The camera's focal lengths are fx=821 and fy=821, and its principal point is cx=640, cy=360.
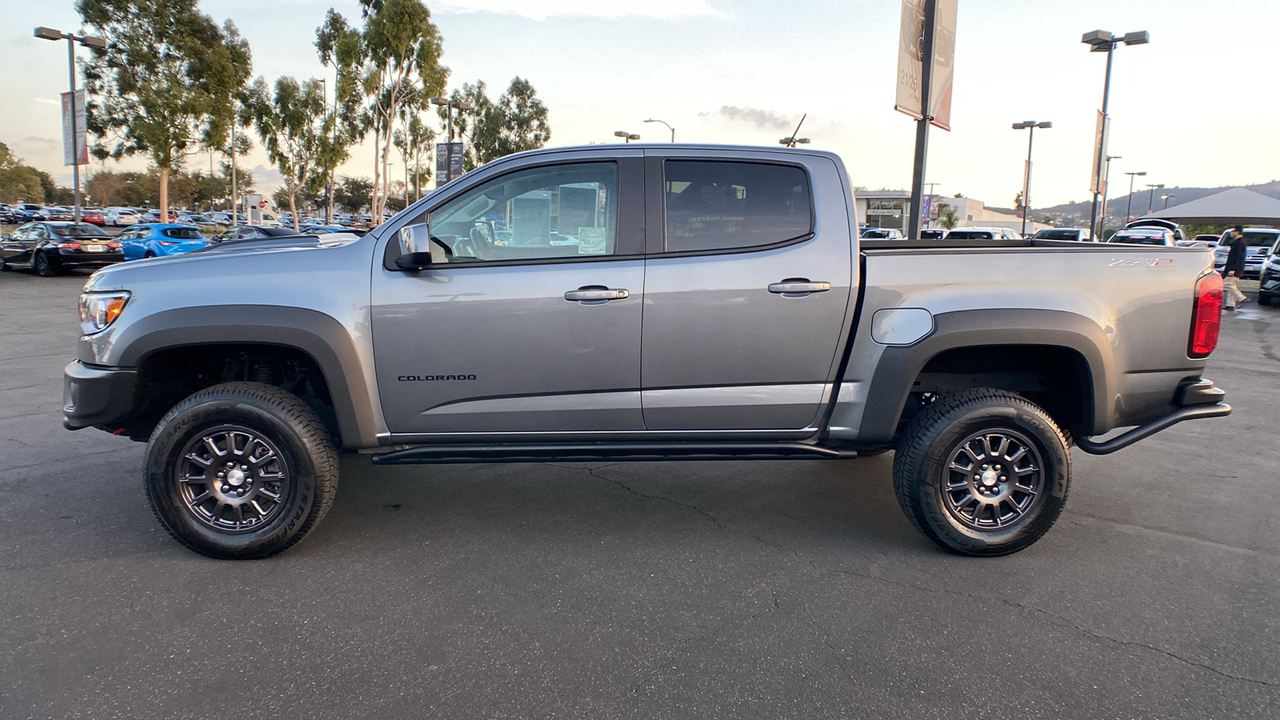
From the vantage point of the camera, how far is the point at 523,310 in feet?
12.6

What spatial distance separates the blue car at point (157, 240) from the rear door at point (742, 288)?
2235 cm

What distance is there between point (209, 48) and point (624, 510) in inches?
1329

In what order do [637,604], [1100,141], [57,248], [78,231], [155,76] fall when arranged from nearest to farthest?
[637,604], [1100,141], [57,248], [78,231], [155,76]

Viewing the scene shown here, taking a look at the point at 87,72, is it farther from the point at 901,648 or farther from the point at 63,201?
the point at 63,201

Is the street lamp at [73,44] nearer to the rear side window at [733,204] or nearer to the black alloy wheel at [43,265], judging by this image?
the black alloy wheel at [43,265]

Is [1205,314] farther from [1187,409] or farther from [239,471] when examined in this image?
[239,471]

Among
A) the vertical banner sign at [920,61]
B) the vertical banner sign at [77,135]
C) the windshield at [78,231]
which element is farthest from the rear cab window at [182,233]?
the vertical banner sign at [920,61]

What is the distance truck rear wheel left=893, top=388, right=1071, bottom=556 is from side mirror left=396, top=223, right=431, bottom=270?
248 cm

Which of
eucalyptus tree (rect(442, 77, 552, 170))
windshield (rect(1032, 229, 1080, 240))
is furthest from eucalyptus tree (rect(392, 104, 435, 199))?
windshield (rect(1032, 229, 1080, 240))

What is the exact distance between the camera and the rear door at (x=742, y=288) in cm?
388

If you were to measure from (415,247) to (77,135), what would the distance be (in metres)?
26.5

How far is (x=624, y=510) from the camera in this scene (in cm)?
468

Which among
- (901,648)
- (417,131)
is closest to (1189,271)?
(901,648)

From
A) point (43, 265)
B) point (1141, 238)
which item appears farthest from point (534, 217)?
point (1141, 238)
